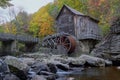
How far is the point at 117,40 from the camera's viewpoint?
1997 centimetres

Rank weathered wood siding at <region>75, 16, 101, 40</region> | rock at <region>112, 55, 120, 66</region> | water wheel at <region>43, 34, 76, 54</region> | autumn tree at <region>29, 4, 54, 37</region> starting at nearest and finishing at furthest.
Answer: rock at <region>112, 55, 120, 66</region>, water wheel at <region>43, 34, 76, 54</region>, weathered wood siding at <region>75, 16, 101, 40</region>, autumn tree at <region>29, 4, 54, 37</region>

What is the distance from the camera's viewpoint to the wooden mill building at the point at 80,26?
33.2m

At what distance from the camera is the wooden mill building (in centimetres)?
3319

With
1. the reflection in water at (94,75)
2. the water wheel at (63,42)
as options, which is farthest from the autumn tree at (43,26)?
the reflection in water at (94,75)

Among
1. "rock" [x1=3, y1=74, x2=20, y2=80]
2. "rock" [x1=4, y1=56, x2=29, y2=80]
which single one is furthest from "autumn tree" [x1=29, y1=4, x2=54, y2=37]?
"rock" [x1=3, y1=74, x2=20, y2=80]

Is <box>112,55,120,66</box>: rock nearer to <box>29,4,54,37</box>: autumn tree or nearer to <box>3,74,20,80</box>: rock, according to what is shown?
<box>3,74,20,80</box>: rock

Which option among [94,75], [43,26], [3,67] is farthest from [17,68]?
[43,26]

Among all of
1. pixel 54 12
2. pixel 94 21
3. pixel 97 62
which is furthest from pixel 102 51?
pixel 54 12

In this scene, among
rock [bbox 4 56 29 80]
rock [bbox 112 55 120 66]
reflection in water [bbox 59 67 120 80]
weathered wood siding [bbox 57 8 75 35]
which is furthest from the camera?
weathered wood siding [bbox 57 8 75 35]

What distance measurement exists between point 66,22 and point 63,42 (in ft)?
16.4

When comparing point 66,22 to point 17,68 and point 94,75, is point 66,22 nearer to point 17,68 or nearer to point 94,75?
point 94,75

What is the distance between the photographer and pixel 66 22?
36.2 meters

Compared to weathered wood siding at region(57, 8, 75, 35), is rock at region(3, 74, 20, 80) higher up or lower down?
lower down

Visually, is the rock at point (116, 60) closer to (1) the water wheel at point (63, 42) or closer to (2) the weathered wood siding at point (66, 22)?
(1) the water wheel at point (63, 42)
